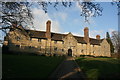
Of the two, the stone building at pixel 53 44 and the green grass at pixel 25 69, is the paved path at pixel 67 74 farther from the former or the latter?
the stone building at pixel 53 44

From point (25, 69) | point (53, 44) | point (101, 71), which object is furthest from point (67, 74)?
point (53, 44)

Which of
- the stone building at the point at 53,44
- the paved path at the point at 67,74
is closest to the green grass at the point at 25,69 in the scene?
the paved path at the point at 67,74

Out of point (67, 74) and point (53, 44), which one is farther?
point (53, 44)

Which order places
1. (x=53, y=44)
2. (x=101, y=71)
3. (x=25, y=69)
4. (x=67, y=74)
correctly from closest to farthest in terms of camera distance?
(x=67, y=74) < (x=25, y=69) < (x=101, y=71) < (x=53, y=44)

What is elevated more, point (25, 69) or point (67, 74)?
point (25, 69)

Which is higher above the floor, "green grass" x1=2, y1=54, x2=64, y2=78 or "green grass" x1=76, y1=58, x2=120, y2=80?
"green grass" x1=2, y1=54, x2=64, y2=78

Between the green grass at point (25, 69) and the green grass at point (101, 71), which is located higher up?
the green grass at point (25, 69)

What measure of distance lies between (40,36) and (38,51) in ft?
18.0

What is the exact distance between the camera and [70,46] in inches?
1752

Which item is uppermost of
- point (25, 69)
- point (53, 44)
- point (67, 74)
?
point (53, 44)

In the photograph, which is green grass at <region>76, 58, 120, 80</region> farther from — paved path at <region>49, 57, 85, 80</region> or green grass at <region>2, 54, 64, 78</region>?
green grass at <region>2, 54, 64, 78</region>

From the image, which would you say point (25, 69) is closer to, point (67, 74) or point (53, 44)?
point (67, 74)

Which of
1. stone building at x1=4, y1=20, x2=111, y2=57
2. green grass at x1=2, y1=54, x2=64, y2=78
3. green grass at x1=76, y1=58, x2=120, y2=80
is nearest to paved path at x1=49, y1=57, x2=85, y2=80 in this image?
green grass at x1=2, y1=54, x2=64, y2=78

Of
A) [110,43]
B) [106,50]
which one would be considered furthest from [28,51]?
[110,43]
